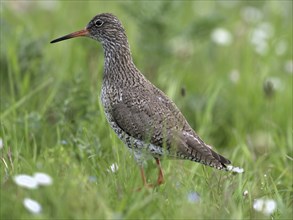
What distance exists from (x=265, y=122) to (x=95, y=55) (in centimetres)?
206

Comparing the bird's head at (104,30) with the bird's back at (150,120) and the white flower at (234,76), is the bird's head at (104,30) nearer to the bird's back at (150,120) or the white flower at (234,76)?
the bird's back at (150,120)

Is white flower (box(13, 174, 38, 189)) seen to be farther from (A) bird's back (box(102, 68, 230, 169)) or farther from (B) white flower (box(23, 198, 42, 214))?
(A) bird's back (box(102, 68, 230, 169))

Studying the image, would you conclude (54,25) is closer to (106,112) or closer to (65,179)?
(106,112)

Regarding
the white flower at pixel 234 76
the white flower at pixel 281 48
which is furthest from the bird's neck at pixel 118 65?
the white flower at pixel 281 48

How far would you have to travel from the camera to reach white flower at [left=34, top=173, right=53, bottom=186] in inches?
177

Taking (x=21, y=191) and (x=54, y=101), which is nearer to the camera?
(x=21, y=191)

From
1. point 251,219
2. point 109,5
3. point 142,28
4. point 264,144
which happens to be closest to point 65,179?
point 251,219

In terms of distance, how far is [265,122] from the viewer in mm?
7953

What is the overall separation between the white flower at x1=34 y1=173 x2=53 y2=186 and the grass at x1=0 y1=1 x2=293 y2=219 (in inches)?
3.4

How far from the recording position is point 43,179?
453 cm

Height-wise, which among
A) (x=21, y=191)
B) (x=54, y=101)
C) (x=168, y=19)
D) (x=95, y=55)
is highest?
(x=168, y=19)

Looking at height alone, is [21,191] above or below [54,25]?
below

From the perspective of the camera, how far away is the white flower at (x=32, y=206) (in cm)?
431

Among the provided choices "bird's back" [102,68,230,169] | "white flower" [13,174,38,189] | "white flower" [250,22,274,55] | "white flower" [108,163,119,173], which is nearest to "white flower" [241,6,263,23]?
"white flower" [250,22,274,55]
